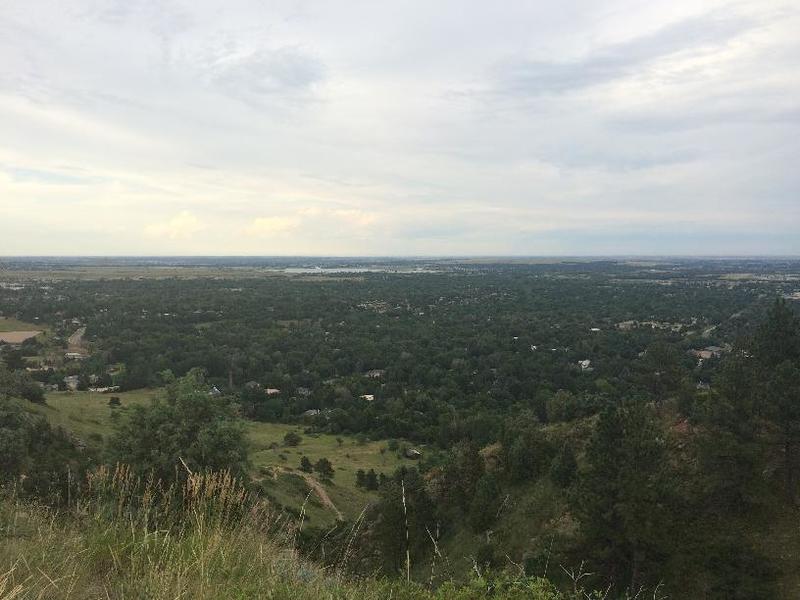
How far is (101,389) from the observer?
50.7 m

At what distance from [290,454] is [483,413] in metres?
16.3

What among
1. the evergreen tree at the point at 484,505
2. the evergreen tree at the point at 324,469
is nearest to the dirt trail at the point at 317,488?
the evergreen tree at the point at 324,469

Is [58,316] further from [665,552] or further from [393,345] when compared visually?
[665,552]

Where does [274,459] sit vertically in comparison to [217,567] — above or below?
below

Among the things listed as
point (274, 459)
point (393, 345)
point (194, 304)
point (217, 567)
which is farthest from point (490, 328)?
point (217, 567)

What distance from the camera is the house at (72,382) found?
160 ft

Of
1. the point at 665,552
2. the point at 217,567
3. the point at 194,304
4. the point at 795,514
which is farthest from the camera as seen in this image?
the point at 194,304

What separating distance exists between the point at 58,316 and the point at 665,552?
9396cm

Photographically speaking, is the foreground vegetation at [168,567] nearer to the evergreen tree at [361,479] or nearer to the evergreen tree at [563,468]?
the evergreen tree at [563,468]

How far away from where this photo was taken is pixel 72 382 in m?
51.6

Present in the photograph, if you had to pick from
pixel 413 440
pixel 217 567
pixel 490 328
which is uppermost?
pixel 217 567

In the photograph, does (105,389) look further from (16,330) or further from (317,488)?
(16,330)

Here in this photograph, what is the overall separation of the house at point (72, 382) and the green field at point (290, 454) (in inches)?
82.3

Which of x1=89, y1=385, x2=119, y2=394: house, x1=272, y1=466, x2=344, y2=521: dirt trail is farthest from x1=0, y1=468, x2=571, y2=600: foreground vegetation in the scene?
x1=89, y1=385, x2=119, y2=394: house
